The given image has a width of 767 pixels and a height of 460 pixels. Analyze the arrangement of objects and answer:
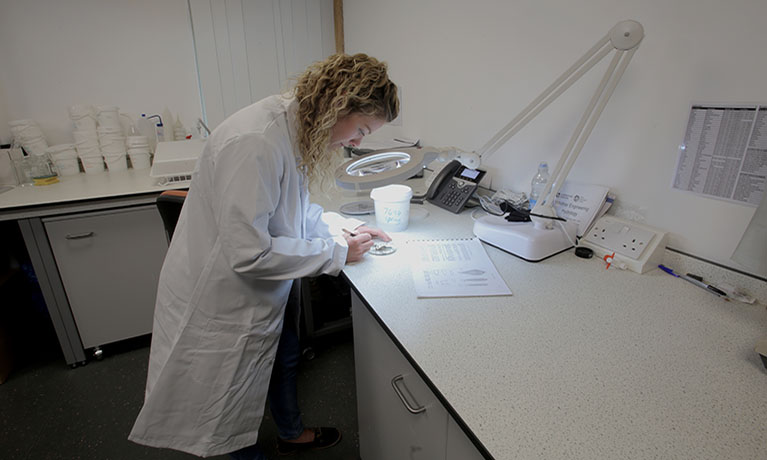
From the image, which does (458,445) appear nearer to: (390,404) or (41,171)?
(390,404)

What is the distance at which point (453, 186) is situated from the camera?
1651 millimetres

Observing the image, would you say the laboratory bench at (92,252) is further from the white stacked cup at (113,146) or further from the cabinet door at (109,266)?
the white stacked cup at (113,146)

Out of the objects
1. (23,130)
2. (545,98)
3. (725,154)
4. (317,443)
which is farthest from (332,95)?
(23,130)

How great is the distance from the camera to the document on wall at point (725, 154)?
902 mm

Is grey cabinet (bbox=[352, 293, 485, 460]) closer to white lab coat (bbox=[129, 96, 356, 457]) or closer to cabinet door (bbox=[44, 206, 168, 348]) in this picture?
white lab coat (bbox=[129, 96, 356, 457])

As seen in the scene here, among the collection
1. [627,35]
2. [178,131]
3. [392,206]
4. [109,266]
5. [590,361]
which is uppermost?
[627,35]

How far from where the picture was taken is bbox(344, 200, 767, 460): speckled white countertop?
22.3 inches

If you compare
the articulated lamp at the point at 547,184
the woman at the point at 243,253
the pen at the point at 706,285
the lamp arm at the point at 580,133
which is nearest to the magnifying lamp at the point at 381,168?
the articulated lamp at the point at 547,184

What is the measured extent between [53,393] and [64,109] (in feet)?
5.53

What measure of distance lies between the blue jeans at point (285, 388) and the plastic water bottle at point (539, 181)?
1009 mm

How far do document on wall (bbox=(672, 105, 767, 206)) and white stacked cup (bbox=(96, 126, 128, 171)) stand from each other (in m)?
2.82

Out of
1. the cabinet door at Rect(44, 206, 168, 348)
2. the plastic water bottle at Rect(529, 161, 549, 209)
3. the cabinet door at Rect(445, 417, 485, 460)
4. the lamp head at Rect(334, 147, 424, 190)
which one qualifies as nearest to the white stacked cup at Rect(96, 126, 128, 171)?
the cabinet door at Rect(44, 206, 168, 348)

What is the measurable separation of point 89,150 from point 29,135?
282 mm

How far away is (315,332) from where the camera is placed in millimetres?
1985
